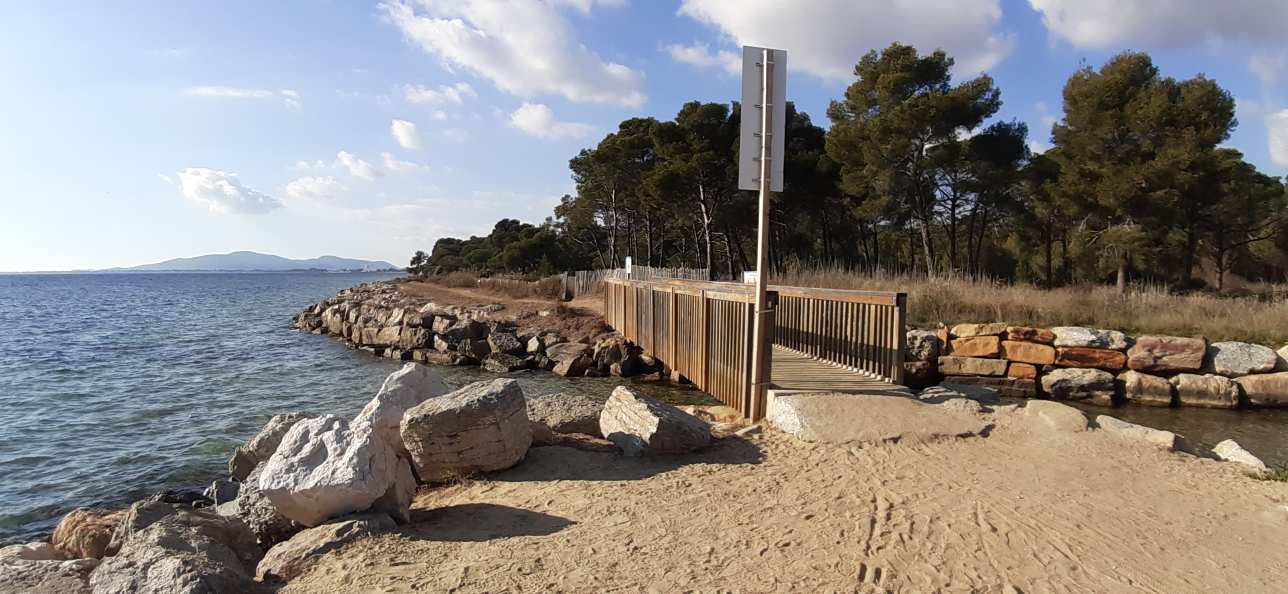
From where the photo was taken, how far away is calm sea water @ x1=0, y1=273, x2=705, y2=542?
8133mm

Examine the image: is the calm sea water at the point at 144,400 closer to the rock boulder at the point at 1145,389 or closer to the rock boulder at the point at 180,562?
the rock boulder at the point at 180,562

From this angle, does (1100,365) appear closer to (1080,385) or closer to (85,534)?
(1080,385)

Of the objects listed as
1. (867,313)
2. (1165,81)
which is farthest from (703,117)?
(867,313)

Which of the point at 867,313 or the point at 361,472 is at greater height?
the point at 867,313

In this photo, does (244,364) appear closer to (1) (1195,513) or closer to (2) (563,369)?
(2) (563,369)

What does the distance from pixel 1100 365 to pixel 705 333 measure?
771 cm

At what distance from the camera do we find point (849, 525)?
14.1 ft

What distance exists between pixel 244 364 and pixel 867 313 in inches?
663

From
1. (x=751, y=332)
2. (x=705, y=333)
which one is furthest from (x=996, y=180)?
(x=751, y=332)

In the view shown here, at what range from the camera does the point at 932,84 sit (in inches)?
994

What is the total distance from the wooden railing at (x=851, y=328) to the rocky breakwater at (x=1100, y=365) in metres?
3.55

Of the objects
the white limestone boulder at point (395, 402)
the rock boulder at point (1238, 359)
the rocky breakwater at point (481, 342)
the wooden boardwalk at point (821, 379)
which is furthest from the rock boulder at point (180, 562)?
the rock boulder at point (1238, 359)

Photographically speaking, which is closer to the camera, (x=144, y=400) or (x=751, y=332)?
(x=751, y=332)

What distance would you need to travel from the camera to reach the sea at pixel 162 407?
8.13 m
